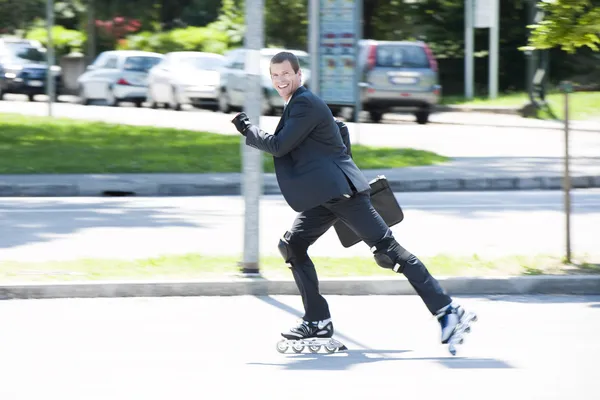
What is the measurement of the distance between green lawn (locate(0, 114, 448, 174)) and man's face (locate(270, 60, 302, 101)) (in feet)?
34.2

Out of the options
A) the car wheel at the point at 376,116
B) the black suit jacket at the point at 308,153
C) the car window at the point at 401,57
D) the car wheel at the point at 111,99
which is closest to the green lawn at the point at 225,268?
the black suit jacket at the point at 308,153

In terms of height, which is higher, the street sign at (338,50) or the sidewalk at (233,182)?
the street sign at (338,50)

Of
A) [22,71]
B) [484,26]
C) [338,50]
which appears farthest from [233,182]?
[22,71]

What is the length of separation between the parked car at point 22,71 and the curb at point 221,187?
21331 millimetres

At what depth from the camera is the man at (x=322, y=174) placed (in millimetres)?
6641

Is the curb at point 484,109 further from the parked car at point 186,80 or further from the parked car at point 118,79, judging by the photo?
the parked car at point 118,79

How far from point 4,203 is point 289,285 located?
21.8 ft

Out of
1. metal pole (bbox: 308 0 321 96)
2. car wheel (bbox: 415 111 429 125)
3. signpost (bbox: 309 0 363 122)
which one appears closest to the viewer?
signpost (bbox: 309 0 363 122)

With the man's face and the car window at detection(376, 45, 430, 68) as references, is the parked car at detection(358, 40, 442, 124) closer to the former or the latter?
the car window at detection(376, 45, 430, 68)

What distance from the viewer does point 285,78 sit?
22.0 feet

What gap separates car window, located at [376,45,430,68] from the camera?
27.2 meters

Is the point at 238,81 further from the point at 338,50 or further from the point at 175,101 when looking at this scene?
the point at 338,50

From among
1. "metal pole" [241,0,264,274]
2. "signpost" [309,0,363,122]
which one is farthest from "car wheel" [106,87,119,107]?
"metal pole" [241,0,264,274]

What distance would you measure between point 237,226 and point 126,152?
282 inches
